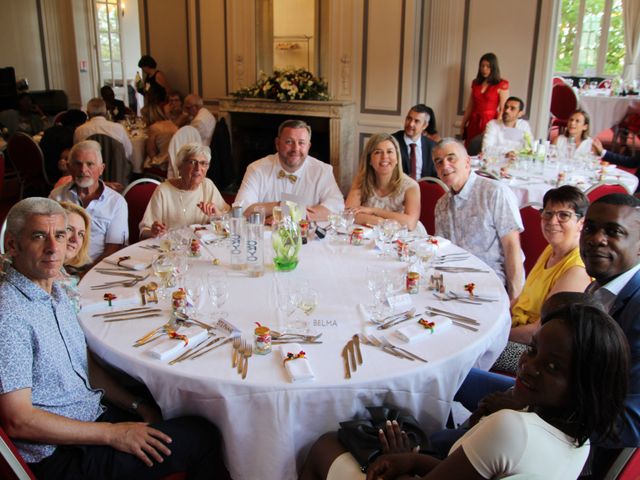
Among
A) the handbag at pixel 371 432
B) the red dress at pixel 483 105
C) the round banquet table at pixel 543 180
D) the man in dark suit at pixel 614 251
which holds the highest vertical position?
the red dress at pixel 483 105

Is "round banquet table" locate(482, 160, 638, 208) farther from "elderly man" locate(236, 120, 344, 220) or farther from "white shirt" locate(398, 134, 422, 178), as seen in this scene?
"elderly man" locate(236, 120, 344, 220)

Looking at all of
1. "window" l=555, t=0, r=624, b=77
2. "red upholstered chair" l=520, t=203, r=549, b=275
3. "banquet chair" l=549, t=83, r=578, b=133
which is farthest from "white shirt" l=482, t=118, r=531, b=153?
"window" l=555, t=0, r=624, b=77

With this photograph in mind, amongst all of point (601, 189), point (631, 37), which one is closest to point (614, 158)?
point (601, 189)

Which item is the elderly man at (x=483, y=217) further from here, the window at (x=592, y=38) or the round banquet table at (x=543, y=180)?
the window at (x=592, y=38)

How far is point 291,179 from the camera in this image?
3.64 m

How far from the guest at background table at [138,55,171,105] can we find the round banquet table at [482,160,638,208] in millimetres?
4786

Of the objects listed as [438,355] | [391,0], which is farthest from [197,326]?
[391,0]

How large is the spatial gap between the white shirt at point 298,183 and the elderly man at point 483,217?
0.84 meters

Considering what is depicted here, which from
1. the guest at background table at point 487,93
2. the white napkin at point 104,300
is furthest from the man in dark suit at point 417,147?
the white napkin at point 104,300

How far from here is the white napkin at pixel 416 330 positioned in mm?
1853

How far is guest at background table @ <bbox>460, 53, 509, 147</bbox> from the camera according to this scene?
592cm

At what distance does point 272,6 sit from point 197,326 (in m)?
6.16

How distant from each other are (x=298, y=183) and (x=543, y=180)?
1888 millimetres

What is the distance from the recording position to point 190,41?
7.54m
